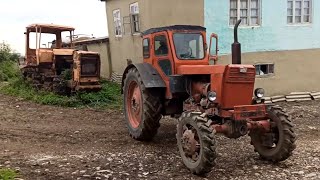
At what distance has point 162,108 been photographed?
→ 8.01 m

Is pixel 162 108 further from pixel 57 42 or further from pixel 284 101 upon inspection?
pixel 57 42

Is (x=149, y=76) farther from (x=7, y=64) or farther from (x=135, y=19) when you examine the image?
(x=7, y=64)

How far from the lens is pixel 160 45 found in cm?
790

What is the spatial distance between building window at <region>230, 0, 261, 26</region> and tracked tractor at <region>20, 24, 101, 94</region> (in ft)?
16.3

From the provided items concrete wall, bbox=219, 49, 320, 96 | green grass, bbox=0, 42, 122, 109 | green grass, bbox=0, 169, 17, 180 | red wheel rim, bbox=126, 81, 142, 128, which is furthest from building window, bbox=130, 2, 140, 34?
green grass, bbox=0, 169, 17, 180

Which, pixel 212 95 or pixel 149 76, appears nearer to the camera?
pixel 212 95

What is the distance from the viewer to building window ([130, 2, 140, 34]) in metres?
14.9

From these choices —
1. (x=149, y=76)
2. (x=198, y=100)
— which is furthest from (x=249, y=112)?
(x=149, y=76)

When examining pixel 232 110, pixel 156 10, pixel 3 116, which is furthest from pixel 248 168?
pixel 156 10

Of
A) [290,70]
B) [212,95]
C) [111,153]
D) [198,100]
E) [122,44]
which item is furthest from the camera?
[122,44]

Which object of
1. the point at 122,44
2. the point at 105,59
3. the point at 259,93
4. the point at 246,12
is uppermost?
the point at 246,12

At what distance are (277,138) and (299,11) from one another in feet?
31.8

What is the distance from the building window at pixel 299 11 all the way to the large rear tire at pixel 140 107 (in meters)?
8.45

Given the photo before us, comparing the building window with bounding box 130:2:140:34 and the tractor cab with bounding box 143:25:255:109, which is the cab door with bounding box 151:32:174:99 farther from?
the building window with bounding box 130:2:140:34
